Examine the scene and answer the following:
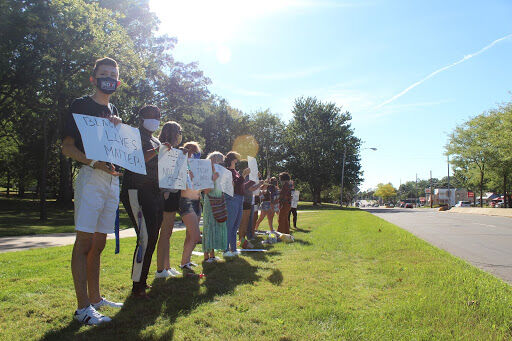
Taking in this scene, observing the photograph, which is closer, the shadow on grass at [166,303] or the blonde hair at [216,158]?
the shadow on grass at [166,303]

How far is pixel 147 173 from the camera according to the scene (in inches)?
150

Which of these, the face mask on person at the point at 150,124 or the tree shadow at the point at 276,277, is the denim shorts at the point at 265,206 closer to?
the tree shadow at the point at 276,277

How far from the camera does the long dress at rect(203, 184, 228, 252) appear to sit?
233 inches

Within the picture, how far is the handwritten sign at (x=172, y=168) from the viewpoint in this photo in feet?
13.1

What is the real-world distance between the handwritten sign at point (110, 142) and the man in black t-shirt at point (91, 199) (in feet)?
0.22

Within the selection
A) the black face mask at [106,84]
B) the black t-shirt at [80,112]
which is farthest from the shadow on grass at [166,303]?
the black face mask at [106,84]

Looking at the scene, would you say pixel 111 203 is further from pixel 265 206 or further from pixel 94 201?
pixel 265 206

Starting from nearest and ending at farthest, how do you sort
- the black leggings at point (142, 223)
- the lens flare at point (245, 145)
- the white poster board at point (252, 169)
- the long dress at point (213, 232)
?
the black leggings at point (142, 223), the long dress at point (213, 232), the white poster board at point (252, 169), the lens flare at point (245, 145)

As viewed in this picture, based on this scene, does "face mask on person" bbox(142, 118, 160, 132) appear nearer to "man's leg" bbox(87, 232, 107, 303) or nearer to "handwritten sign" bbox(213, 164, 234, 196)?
"man's leg" bbox(87, 232, 107, 303)

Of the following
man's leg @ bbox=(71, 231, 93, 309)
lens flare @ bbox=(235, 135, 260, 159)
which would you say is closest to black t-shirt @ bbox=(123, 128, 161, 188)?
man's leg @ bbox=(71, 231, 93, 309)

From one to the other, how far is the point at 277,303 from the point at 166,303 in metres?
1.15

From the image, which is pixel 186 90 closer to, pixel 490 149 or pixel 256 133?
pixel 256 133

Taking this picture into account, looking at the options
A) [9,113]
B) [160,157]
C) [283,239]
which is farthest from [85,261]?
[9,113]

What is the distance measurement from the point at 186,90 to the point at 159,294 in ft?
83.9
